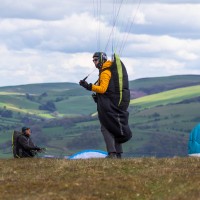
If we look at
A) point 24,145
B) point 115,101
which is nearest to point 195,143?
point 115,101

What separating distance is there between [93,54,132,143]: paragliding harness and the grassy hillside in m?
1.26

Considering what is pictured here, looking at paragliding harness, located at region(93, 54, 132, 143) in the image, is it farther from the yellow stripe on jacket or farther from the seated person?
the seated person

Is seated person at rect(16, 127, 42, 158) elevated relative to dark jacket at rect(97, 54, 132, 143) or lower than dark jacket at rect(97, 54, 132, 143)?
lower

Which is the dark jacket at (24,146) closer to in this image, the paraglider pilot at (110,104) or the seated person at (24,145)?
the seated person at (24,145)

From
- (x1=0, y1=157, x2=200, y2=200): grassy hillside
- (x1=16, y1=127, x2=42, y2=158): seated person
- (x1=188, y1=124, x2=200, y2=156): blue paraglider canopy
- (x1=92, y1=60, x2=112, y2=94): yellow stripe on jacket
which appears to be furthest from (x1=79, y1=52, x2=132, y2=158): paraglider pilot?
(x1=188, y1=124, x2=200, y2=156): blue paraglider canopy

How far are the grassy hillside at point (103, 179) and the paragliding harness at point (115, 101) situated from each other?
1.26 metres

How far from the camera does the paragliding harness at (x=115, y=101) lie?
20.3 m

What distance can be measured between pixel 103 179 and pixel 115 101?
179 inches

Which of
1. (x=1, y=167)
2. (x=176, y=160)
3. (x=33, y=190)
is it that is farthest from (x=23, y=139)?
(x=33, y=190)

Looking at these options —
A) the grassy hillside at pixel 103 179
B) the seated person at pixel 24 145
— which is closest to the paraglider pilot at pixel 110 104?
the grassy hillside at pixel 103 179


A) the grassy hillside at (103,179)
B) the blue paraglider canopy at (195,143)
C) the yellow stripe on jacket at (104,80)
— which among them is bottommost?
the blue paraglider canopy at (195,143)

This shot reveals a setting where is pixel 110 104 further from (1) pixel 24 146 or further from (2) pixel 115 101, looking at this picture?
(1) pixel 24 146

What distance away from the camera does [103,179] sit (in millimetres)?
16312

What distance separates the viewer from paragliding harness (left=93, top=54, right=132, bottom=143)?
66.5ft
